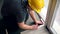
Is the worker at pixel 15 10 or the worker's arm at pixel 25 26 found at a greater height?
the worker at pixel 15 10

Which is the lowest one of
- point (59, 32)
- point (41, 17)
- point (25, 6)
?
point (59, 32)

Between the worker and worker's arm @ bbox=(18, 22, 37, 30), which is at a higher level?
the worker

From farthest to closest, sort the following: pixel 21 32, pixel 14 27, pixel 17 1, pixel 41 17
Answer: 1. pixel 41 17
2. pixel 21 32
3. pixel 14 27
4. pixel 17 1

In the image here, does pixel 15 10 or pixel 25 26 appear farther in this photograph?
pixel 25 26

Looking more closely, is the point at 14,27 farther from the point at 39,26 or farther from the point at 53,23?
the point at 53,23

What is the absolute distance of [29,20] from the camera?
1.24 meters

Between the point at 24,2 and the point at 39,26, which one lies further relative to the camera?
the point at 39,26

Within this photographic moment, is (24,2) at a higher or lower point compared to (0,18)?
higher

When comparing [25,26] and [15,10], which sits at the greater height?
[15,10]

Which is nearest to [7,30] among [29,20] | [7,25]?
[7,25]

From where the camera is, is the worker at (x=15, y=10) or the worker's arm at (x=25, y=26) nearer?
the worker at (x=15, y=10)

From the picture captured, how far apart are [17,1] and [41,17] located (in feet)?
1.62

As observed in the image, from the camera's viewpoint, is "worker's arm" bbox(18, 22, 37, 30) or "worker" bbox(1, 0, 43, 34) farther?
"worker's arm" bbox(18, 22, 37, 30)

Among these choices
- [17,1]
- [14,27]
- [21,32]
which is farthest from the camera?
[21,32]
